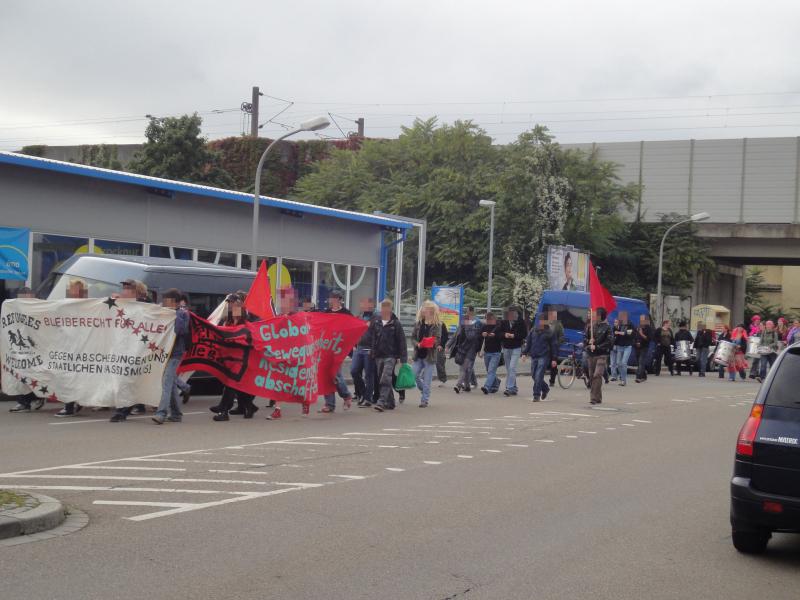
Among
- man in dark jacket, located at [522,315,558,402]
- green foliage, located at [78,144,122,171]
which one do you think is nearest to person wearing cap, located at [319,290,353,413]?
man in dark jacket, located at [522,315,558,402]

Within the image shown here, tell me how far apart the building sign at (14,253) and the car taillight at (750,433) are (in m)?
18.1

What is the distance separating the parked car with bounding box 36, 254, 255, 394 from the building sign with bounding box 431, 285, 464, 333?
16169mm

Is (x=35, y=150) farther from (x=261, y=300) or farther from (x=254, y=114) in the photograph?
(x=261, y=300)

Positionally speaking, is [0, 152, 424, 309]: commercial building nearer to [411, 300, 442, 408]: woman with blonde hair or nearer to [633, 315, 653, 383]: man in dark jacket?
[633, 315, 653, 383]: man in dark jacket

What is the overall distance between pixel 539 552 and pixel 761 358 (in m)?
25.6

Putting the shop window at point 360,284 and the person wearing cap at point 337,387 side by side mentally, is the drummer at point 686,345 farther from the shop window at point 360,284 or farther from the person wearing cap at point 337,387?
the person wearing cap at point 337,387

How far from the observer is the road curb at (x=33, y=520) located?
21.7ft

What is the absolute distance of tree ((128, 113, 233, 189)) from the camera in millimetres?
51344

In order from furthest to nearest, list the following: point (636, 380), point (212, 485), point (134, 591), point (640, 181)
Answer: point (640, 181)
point (636, 380)
point (212, 485)
point (134, 591)

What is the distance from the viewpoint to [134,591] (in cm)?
557

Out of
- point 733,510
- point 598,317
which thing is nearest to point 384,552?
point 733,510

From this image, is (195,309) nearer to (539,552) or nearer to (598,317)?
(598,317)

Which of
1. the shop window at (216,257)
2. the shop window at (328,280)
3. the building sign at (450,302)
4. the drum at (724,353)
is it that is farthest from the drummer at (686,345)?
the shop window at (216,257)

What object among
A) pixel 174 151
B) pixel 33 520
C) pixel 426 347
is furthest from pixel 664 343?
pixel 174 151
